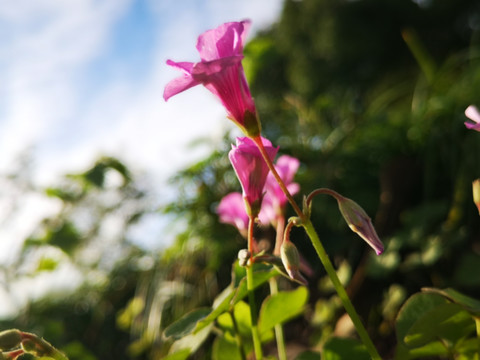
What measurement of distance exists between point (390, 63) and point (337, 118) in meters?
7.36

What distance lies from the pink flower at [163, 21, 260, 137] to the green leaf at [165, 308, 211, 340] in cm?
19

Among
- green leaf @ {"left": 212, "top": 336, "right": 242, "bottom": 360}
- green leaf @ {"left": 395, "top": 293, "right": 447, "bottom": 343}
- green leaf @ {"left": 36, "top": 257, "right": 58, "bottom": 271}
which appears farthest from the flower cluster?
green leaf @ {"left": 36, "top": 257, "right": 58, "bottom": 271}

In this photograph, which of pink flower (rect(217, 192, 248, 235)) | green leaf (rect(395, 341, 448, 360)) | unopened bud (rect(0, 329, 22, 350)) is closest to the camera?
unopened bud (rect(0, 329, 22, 350))

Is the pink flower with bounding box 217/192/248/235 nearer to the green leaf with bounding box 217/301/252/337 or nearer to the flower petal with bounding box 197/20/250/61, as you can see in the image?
the green leaf with bounding box 217/301/252/337

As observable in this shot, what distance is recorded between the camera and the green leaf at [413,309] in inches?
17.0

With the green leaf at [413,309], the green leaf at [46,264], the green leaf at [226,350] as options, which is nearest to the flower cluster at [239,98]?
the green leaf at [413,309]

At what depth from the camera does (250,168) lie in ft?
1.34

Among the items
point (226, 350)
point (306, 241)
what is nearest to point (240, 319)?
point (226, 350)

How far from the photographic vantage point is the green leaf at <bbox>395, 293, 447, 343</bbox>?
43 centimetres

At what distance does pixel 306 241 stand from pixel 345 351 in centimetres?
64

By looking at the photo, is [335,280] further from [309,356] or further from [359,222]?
[309,356]

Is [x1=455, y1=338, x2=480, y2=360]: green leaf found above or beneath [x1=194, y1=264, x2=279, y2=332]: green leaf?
beneath

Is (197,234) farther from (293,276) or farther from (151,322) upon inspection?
(293,276)

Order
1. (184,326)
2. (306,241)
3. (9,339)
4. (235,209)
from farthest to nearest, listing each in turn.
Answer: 1. (306,241)
2. (235,209)
3. (184,326)
4. (9,339)
